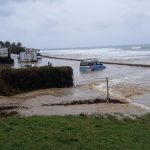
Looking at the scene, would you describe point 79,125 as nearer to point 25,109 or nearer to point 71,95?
point 25,109

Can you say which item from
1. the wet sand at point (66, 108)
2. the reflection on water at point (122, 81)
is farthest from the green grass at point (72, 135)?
the reflection on water at point (122, 81)

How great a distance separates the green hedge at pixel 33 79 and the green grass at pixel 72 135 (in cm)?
1456

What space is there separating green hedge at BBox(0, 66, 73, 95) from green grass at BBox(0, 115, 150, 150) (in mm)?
14563

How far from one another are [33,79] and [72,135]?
A: 62.4 ft

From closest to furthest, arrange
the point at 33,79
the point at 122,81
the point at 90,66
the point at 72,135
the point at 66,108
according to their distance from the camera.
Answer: the point at 72,135
the point at 66,108
the point at 33,79
the point at 122,81
the point at 90,66

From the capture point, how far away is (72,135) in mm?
9680

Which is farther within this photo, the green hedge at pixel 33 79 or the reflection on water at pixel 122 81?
the reflection on water at pixel 122 81

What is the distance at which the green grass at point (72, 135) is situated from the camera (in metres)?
8.41

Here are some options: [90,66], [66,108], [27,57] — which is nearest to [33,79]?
[66,108]

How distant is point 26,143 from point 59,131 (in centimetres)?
183

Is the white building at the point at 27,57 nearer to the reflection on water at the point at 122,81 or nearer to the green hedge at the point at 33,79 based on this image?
the reflection on water at the point at 122,81

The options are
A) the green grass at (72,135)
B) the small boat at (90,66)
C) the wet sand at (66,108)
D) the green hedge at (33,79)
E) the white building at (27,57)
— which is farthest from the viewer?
the white building at (27,57)

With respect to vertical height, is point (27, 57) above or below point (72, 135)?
below

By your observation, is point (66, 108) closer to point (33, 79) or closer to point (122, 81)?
point (33, 79)
